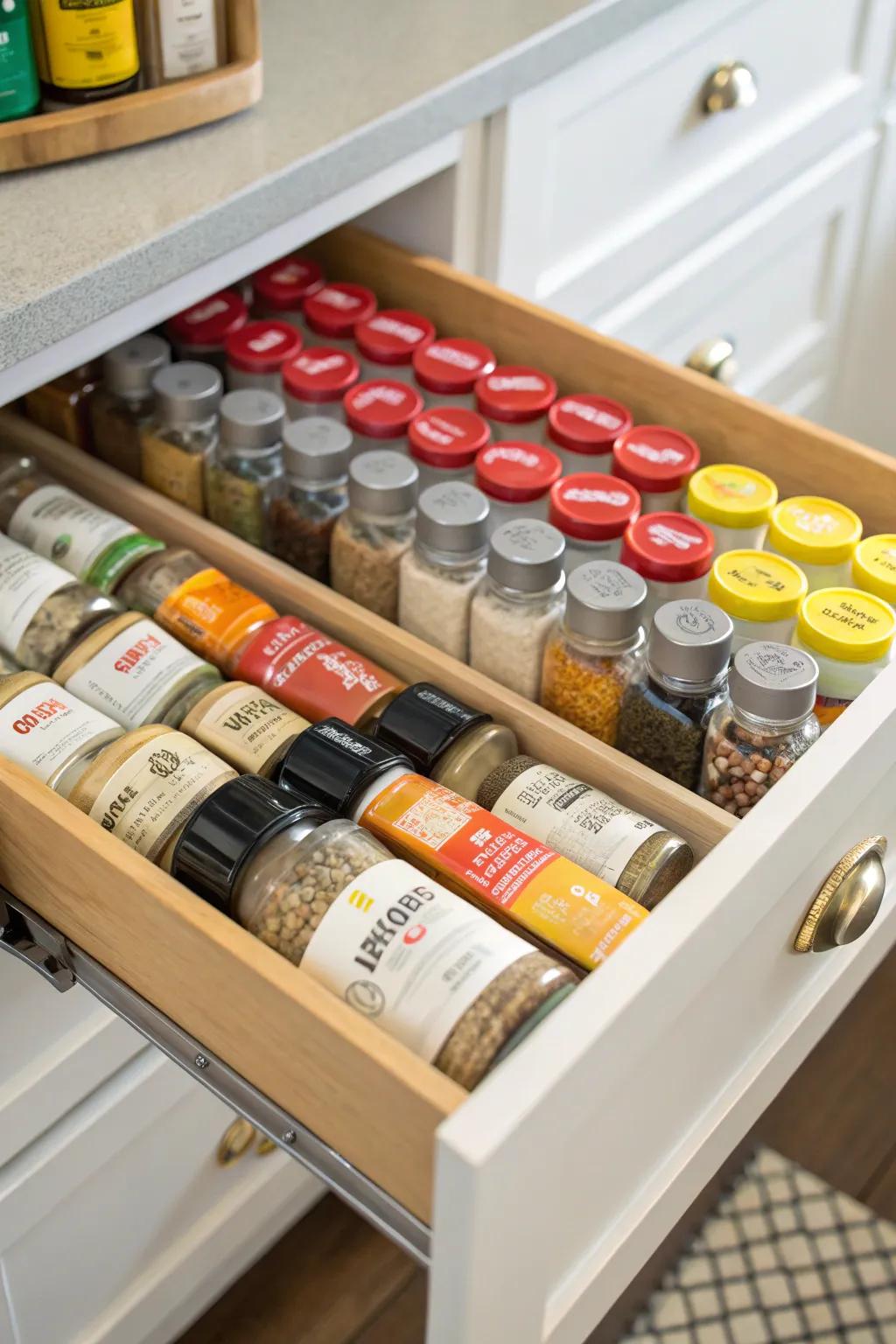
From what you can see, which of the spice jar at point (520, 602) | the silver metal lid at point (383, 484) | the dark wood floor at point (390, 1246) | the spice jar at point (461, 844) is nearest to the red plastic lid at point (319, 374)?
the silver metal lid at point (383, 484)

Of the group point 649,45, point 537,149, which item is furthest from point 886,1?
point 537,149

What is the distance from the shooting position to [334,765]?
665mm

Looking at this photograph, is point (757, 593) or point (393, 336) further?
point (393, 336)

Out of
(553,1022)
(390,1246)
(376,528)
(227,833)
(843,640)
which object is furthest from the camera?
(390,1246)

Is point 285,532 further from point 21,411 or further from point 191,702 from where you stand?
point 21,411

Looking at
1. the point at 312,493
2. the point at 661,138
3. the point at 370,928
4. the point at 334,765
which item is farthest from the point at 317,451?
the point at 661,138

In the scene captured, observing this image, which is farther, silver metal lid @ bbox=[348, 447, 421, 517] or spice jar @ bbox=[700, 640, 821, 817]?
silver metal lid @ bbox=[348, 447, 421, 517]

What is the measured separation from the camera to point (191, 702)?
0.74 m

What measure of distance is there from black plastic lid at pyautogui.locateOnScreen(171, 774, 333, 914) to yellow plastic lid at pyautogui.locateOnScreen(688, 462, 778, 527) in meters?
0.34

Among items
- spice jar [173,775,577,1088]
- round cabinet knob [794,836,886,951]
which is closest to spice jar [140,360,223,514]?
spice jar [173,775,577,1088]

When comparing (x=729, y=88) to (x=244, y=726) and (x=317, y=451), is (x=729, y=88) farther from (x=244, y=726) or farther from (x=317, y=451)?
(x=244, y=726)

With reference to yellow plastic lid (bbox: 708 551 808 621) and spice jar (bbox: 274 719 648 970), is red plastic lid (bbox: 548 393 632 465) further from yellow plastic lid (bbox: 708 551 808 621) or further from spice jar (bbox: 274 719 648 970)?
spice jar (bbox: 274 719 648 970)

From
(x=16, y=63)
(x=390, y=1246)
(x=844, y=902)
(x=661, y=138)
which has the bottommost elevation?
(x=390, y=1246)

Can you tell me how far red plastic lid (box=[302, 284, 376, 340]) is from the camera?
98 centimetres
